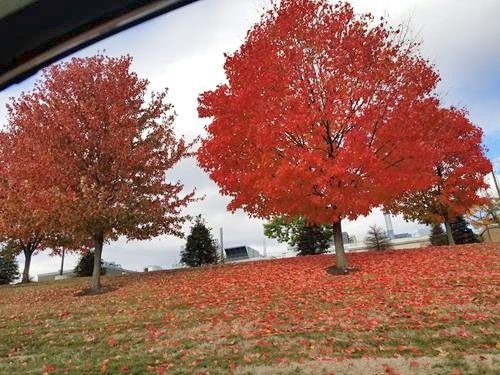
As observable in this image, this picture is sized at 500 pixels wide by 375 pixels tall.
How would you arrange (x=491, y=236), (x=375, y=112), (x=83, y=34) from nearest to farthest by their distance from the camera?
1. (x=83, y=34)
2. (x=375, y=112)
3. (x=491, y=236)

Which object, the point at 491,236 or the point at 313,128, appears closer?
the point at 313,128

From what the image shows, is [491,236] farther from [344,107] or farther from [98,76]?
[98,76]

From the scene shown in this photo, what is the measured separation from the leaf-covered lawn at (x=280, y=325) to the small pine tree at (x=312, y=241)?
78.0 feet

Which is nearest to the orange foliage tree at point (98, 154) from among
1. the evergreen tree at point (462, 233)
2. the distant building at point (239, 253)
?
the evergreen tree at point (462, 233)

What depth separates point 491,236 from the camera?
139 ft

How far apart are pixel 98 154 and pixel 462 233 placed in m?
32.7

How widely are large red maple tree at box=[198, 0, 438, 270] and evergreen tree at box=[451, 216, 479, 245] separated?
24784mm

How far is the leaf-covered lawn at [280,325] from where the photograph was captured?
7.81m

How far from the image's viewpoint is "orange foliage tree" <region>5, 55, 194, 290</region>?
697 inches

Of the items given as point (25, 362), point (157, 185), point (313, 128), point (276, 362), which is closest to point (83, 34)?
point (276, 362)

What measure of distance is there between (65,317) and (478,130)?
2609cm

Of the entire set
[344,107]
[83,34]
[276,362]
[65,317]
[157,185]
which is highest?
[344,107]

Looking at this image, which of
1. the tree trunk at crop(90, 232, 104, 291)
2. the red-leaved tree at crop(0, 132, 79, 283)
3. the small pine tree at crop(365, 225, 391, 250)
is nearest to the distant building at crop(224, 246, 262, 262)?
the small pine tree at crop(365, 225, 391, 250)

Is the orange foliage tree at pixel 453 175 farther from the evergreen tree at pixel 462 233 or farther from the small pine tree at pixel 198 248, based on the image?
the small pine tree at pixel 198 248
